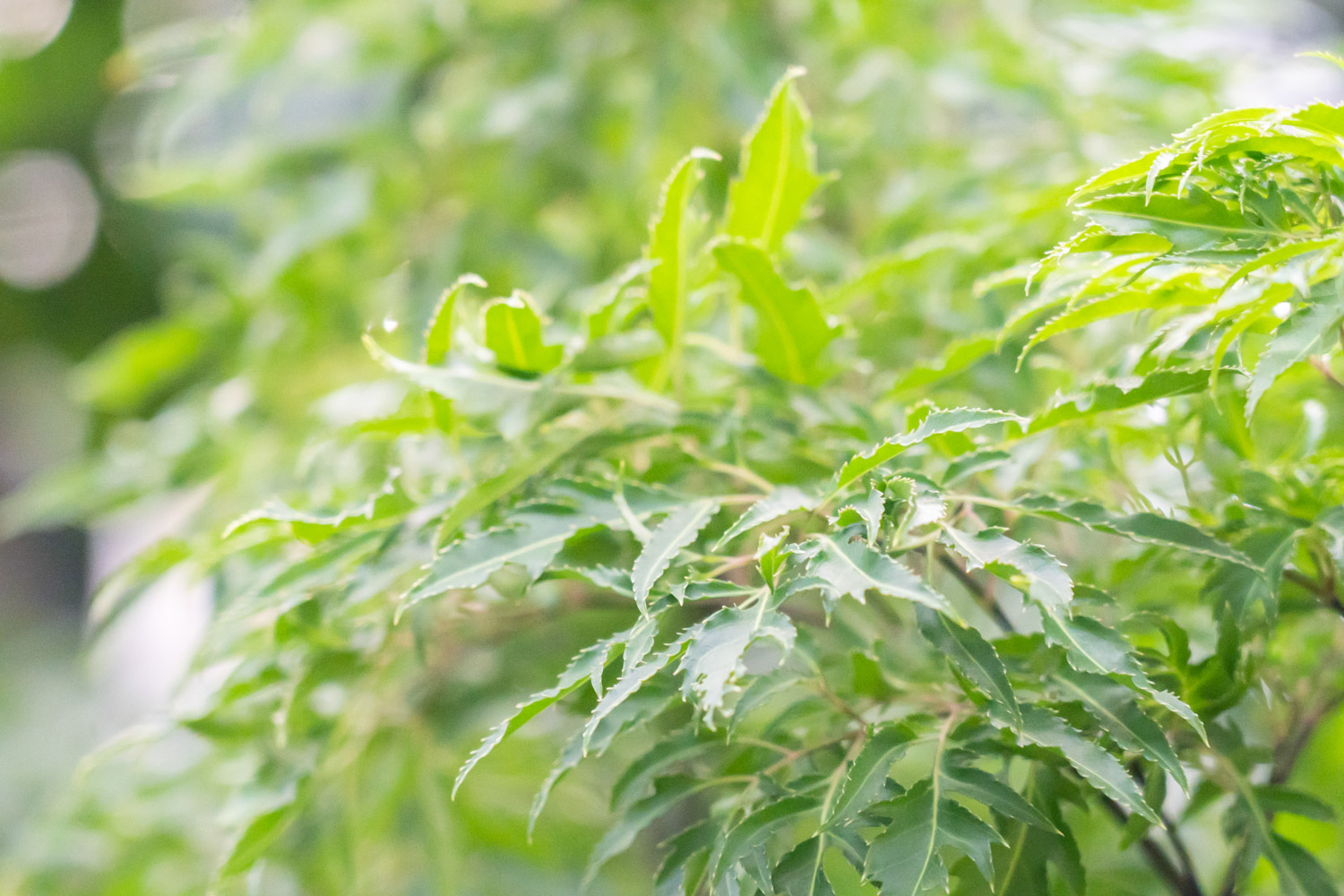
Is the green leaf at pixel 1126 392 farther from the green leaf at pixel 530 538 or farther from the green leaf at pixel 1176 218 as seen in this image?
the green leaf at pixel 530 538

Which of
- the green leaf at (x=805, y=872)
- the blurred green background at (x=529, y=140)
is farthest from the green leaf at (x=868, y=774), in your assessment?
the blurred green background at (x=529, y=140)

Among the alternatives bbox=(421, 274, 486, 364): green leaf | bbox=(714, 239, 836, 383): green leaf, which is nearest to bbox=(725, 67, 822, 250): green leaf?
bbox=(714, 239, 836, 383): green leaf

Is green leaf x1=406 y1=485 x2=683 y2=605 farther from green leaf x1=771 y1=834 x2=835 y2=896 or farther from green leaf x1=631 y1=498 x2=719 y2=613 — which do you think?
green leaf x1=771 y1=834 x2=835 y2=896

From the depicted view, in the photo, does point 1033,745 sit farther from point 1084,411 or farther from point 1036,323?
point 1036,323

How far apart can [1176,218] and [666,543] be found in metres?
0.21

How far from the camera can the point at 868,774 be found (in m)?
0.34

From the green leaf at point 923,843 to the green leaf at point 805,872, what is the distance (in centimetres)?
2

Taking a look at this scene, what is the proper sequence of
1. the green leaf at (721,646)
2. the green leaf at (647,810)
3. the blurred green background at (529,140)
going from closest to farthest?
1. the green leaf at (721,646)
2. the green leaf at (647,810)
3. the blurred green background at (529,140)

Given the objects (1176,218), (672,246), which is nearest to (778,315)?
(672,246)

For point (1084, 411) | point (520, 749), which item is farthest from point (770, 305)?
point (520, 749)

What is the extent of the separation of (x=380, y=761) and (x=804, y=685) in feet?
1.17

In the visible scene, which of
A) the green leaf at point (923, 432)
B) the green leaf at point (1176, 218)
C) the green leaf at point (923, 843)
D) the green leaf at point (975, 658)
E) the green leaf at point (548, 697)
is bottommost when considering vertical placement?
the green leaf at point (923, 843)

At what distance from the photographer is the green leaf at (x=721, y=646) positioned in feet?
0.97

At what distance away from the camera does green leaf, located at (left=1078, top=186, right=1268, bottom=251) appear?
1.09 feet
